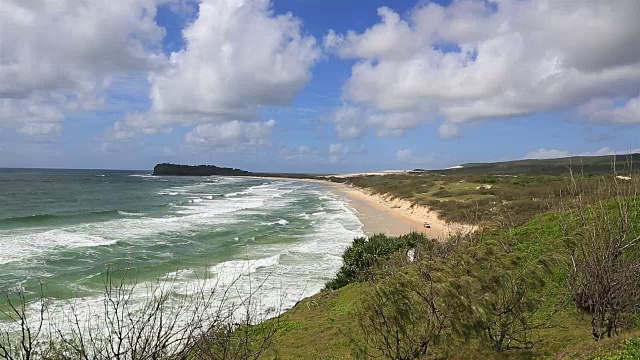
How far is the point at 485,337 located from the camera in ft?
29.1

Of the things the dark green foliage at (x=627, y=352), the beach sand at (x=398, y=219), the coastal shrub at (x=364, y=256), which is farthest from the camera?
the beach sand at (x=398, y=219)

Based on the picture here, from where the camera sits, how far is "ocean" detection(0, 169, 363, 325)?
22.7 m

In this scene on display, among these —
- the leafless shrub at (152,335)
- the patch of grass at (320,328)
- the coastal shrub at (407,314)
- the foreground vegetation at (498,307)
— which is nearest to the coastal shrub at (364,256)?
the patch of grass at (320,328)

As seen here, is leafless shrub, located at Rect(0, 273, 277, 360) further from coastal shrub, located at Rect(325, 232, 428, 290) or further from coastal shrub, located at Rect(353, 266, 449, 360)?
coastal shrub, located at Rect(325, 232, 428, 290)

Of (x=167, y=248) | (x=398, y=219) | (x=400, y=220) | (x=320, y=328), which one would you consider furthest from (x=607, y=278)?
(x=398, y=219)

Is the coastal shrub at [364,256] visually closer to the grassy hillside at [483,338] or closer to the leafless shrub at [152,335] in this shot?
the grassy hillside at [483,338]

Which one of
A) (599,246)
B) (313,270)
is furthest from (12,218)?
(599,246)

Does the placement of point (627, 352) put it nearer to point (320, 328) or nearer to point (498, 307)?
point (498, 307)

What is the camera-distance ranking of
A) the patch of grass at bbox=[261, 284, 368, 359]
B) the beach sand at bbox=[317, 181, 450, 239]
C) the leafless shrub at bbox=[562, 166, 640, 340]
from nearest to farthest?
the leafless shrub at bbox=[562, 166, 640, 340] → the patch of grass at bbox=[261, 284, 368, 359] → the beach sand at bbox=[317, 181, 450, 239]

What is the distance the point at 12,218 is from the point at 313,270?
36127mm

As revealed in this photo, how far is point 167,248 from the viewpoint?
32219 millimetres

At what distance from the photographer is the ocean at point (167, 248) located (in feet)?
74.5

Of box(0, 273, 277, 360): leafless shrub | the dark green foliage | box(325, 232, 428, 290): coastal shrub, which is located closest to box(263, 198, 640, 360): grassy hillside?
the dark green foliage

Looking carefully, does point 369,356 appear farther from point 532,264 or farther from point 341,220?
point 341,220
